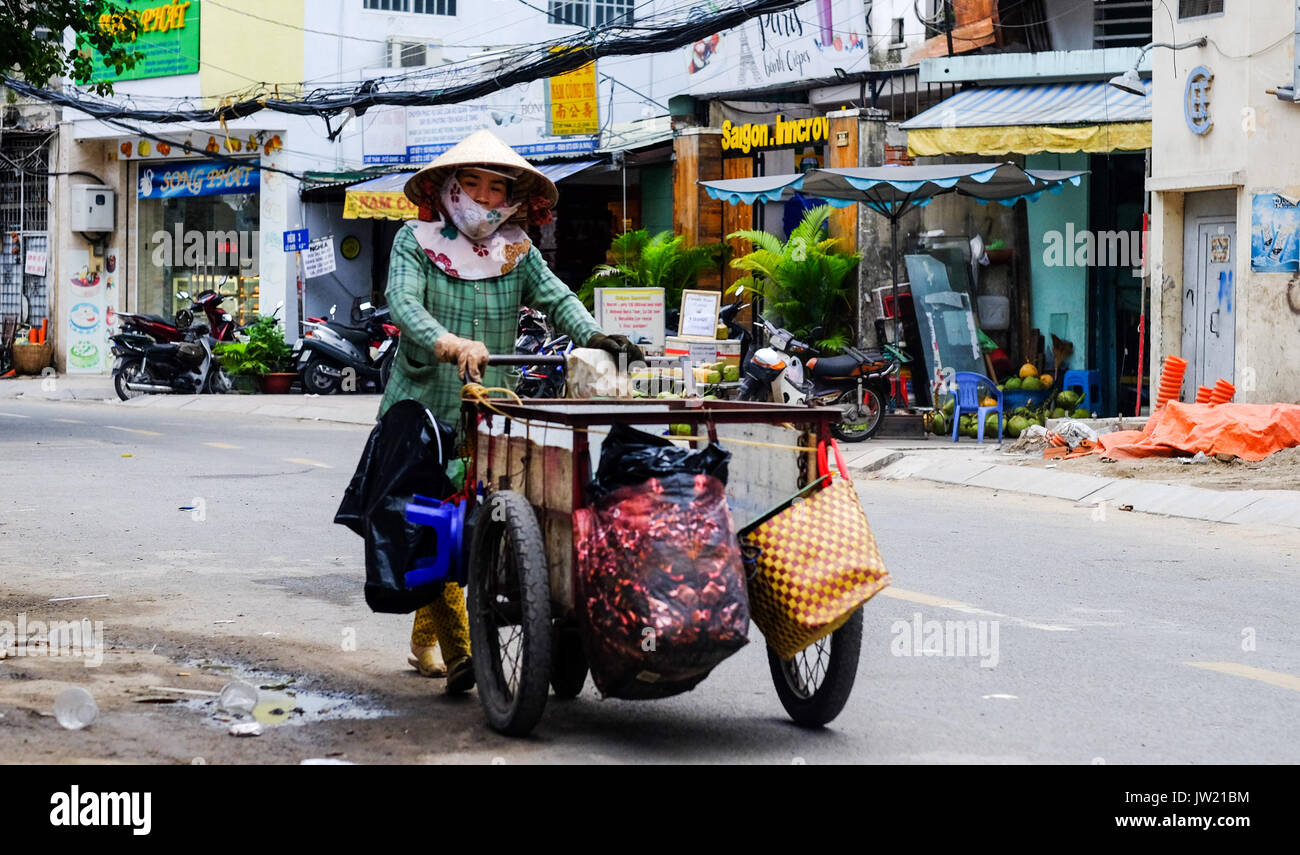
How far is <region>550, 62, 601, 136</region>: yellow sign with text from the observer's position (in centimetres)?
2450

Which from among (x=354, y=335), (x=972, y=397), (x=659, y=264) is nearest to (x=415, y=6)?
(x=354, y=335)

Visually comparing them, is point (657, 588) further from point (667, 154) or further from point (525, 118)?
point (525, 118)

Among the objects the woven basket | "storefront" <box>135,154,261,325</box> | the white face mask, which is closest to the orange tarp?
the white face mask

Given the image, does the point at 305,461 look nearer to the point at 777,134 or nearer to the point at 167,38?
the point at 777,134

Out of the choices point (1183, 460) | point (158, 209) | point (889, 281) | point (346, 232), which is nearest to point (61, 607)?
point (1183, 460)

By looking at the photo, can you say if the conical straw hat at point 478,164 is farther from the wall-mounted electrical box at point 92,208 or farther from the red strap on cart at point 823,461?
the wall-mounted electrical box at point 92,208

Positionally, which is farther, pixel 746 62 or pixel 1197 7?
pixel 746 62

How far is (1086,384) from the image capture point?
58.2 feet

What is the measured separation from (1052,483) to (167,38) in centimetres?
2116

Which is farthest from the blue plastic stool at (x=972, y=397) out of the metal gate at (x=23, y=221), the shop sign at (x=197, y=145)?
the metal gate at (x=23, y=221)

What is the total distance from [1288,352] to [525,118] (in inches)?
577

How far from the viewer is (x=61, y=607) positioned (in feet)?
24.2

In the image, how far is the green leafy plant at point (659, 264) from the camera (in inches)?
827

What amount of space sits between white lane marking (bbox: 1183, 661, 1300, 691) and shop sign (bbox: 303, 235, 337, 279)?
21.0 m
